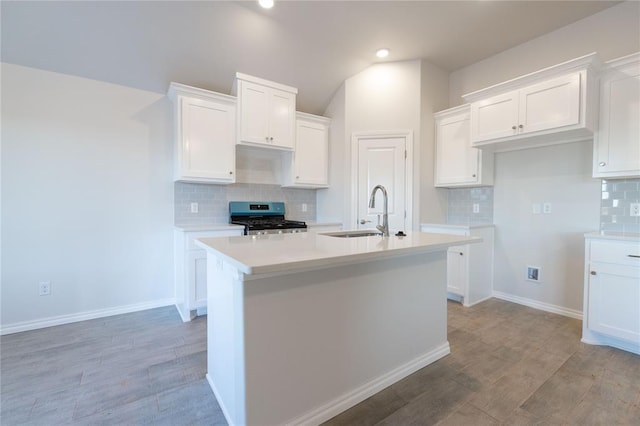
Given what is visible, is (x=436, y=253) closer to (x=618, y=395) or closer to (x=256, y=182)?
(x=618, y=395)

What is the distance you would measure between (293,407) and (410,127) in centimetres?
327

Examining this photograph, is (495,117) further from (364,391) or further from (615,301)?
(364,391)

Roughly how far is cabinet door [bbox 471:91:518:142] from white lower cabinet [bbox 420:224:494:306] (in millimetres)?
1028

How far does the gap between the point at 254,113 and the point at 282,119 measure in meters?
0.36

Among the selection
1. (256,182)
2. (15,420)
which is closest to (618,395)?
(15,420)

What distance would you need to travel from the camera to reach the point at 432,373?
197 cm

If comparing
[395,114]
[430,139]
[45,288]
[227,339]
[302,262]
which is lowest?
[45,288]

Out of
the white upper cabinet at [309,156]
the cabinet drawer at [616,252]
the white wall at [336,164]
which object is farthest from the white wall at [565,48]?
the white upper cabinet at [309,156]

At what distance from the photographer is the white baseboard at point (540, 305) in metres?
2.99

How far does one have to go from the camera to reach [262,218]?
382 cm

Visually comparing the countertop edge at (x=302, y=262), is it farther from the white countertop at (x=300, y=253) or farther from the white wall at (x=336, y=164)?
the white wall at (x=336, y=164)

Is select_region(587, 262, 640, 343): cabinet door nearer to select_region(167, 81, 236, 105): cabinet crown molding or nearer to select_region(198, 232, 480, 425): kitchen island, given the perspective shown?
select_region(198, 232, 480, 425): kitchen island

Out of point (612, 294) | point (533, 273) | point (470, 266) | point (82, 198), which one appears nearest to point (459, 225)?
point (470, 266)

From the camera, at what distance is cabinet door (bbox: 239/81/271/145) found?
3275 mm
